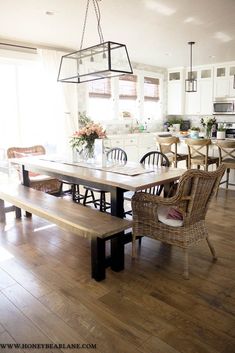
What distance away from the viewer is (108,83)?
707cm

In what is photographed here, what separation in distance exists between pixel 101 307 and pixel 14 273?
0.92 m

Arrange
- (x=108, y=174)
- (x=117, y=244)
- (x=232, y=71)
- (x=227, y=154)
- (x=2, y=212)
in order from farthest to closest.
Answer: (x=232, y=71) → (x=227, y=154) → (x=2, y=212) → (x=108, y=174) → (x=117, y=244)

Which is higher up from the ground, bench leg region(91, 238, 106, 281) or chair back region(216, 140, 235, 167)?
chair back region(216, 140, 235, 167)

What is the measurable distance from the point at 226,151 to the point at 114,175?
2902 millimetres

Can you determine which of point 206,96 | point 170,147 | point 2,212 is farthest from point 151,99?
point 2,212

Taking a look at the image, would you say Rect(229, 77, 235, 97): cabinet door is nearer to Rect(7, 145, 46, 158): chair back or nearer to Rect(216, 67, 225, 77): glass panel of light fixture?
Rect(216, 67, 225, 77): glass panel of light fixture

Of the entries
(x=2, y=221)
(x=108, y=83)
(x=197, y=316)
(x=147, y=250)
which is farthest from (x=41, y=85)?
(x=197, y=316)

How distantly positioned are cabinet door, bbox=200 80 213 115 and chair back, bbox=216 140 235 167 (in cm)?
292

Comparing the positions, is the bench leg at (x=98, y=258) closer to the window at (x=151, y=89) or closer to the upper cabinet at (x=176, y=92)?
the window at (x=151, y=89)

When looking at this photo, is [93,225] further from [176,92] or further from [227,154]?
[176,92]

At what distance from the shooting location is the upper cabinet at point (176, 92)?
8.23 m

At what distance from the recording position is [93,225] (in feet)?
8.32

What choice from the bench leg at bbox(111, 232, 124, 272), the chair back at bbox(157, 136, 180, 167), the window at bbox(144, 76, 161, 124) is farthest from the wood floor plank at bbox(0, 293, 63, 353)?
the window at bbox(144, 76, 161, 124)

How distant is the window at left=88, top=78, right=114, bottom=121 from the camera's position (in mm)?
6699
